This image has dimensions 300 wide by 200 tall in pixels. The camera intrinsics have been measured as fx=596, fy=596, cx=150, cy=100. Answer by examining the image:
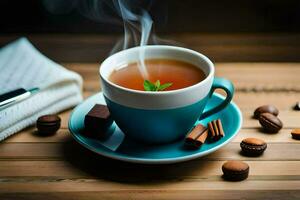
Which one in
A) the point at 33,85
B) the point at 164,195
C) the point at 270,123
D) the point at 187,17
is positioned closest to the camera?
the point at 164,195

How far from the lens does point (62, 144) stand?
1.32 meters

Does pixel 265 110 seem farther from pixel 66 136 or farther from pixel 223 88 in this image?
pixel 66 136

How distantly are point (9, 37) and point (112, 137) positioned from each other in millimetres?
810

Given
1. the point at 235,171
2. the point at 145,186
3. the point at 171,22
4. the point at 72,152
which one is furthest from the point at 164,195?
the point at 171,22

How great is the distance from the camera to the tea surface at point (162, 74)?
127cm

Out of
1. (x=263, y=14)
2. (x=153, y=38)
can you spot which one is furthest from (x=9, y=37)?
(x=263, y=14)

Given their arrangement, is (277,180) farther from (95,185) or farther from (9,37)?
(9,37)

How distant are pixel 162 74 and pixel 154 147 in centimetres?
18

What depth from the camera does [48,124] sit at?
4.38 ft

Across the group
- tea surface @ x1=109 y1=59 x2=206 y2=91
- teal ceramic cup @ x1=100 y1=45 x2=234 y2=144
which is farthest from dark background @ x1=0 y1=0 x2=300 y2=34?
teal ceramic cup @ x1=100 y1=45 x2=234 y2=144

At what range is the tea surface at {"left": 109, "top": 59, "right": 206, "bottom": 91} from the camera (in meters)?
1.27

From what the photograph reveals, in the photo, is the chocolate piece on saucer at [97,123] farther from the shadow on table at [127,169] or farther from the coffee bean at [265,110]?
the coffee bean at [265,110]

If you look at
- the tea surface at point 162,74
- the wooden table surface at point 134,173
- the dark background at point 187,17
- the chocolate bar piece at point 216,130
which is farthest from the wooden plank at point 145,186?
the dark background at point 187,17

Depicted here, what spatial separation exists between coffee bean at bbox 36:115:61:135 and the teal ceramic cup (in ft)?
0.55
